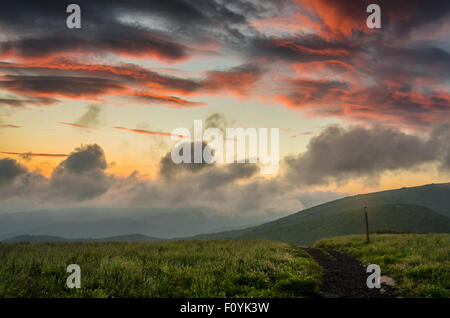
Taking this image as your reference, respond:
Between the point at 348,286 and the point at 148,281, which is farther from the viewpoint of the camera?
the point at 348,286

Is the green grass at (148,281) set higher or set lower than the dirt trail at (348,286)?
higher

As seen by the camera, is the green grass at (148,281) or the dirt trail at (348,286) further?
the dirt trail at (348,286)

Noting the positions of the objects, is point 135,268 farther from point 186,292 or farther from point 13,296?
point 13,296

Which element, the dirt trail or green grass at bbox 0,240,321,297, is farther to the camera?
the dirt trail

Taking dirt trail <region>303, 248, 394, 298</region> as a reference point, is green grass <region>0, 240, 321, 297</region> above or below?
above

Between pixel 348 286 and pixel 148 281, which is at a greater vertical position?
pixel 148 281
